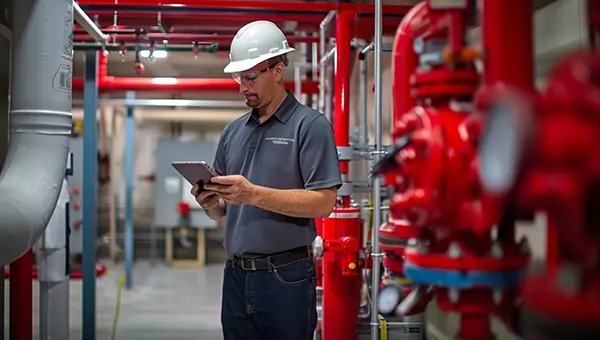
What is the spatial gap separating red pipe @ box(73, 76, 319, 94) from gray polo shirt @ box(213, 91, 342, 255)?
2067mm

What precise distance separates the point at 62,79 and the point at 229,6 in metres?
1.18

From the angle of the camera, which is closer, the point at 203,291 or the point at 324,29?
the point at 324,29

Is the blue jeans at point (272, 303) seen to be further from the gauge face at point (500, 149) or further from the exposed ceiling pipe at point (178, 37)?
the exposed ceiling pipe at point (178, 37)

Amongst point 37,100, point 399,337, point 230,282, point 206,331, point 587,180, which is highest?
point 37,100

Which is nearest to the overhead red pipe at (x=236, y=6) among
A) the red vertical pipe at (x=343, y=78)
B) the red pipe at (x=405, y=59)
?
the red vertical pipe at (x=343, y=78)

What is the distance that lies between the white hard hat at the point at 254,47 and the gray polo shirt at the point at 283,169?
0.16 m

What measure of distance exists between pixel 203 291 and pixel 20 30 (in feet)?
11.7

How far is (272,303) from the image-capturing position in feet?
5.20

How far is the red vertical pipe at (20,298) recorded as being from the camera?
252 cm

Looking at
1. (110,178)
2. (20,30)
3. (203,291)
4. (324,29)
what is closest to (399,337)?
(324,29)

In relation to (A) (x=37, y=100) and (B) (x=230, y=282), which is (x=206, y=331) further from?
(A) (x=37, y=100)

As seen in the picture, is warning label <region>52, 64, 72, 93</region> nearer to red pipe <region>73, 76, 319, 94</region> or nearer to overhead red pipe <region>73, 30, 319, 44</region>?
overhead red pipe <region>73, 30, 319, 44</region>

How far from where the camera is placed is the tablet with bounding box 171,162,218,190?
4.55 ft

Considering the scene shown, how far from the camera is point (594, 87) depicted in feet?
2.03
